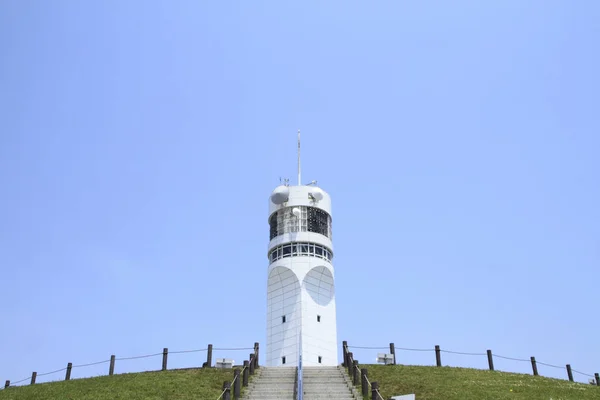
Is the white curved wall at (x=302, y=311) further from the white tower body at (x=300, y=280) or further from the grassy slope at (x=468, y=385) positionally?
the grassy slope at (x=468, y=385)

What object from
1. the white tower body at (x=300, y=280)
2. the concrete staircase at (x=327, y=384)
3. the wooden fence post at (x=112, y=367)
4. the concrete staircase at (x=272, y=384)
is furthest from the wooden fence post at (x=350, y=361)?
the wooden fence post at (x=112, y=367)

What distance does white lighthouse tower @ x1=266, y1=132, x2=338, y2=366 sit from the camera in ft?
118

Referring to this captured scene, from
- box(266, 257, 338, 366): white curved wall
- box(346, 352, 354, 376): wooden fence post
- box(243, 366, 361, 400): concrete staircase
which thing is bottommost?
box(243, 366, 361, 400): concrete staircase

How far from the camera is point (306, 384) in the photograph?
80.8ft

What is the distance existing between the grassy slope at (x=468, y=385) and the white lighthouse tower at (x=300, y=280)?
Answer: 24.5 ft

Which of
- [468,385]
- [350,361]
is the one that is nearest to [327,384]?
[350,361]

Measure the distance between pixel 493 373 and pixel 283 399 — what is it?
38.6 feet

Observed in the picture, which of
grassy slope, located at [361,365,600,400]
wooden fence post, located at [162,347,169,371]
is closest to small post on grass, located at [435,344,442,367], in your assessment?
grassy slope, located at [361,365,600,400]

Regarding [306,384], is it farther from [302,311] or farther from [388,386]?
[302,311]

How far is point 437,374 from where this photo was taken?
2730 cm

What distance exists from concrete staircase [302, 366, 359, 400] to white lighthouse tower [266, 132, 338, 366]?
6506 mm

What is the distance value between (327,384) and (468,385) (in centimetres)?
599

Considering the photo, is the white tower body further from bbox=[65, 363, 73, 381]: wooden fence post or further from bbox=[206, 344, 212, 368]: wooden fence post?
bbox=[65, 363, 73, 381]: wooden fence post

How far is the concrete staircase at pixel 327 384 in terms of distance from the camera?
74.2 ft
